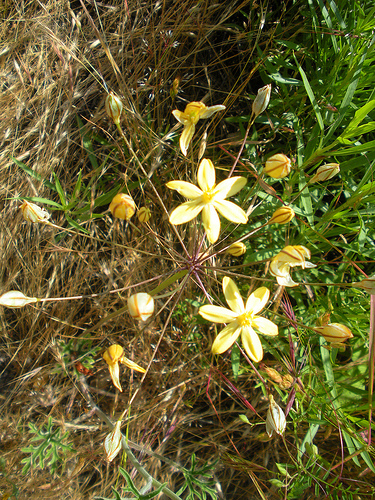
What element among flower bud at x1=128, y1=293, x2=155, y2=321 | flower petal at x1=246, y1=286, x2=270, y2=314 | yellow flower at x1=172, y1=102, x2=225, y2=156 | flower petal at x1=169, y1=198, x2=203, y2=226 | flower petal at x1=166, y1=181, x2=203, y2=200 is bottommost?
flower petal at x1=246, y1=286, x2=270, y2=314

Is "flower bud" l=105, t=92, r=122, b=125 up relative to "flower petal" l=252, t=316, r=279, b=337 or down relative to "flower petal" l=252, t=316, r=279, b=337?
up

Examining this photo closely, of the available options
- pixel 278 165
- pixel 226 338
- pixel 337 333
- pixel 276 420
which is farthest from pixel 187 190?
pixel 276 420

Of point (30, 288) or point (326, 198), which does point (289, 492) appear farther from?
point (30, 288)

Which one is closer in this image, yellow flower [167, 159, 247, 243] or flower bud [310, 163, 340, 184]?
yellow flower [167, 159, 247, 243]

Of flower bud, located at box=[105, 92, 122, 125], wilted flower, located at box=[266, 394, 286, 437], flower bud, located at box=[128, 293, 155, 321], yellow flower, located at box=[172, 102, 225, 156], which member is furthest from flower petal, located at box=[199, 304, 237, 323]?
flower bud, located at box=[105, 92, 122, 125]

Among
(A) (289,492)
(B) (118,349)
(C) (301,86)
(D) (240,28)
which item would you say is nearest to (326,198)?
(C) (301,86)

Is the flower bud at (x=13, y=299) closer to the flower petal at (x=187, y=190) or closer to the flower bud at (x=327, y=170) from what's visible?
the flower petal at (x=187, y=190)

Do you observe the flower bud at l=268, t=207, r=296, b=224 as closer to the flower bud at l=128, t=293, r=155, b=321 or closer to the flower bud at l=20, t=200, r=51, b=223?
the flower bud at l=128, t=293, r=155, b=321
